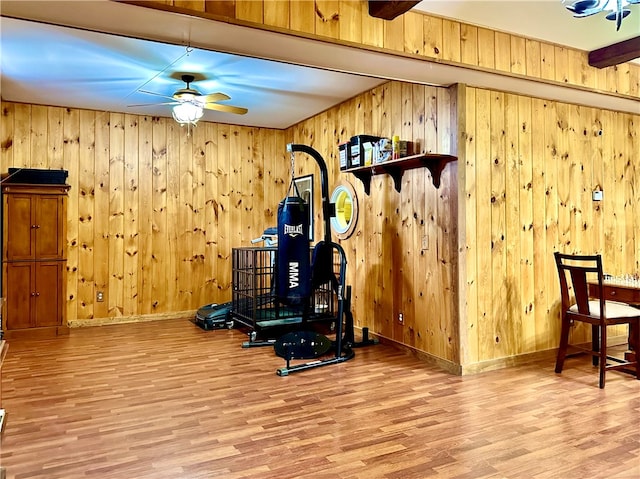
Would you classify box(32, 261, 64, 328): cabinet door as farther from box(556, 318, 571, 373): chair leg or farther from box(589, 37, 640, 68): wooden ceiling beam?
box(589, 37, 640, 68): wooden ceiling beam

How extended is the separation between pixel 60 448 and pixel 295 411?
4.66ft

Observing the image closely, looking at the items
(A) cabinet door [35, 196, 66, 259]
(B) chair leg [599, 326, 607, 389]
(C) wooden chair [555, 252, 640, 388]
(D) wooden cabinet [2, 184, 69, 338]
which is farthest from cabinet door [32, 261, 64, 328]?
(B) chair leg [599, 326, 607, 389]

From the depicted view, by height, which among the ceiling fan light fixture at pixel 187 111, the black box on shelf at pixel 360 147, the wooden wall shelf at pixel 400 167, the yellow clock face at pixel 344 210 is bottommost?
the yellow clock face at pixel 344 210

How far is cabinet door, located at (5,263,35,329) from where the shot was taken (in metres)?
5.46

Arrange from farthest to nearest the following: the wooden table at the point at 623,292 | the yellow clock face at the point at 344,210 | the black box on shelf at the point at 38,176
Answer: the yellow clock face at the point at 344,210, the black box on shelf at the point at 38,176, the wooden table at the point at 623,292

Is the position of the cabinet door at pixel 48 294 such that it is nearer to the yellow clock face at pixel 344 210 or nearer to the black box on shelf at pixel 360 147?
the yellow clock face at pixel 344 210

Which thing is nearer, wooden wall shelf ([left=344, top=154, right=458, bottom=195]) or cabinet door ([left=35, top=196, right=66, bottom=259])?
wooden wall shelf ([left=344, top=154, right=458, bottom=195])

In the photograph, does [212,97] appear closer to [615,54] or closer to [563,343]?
[615,54]

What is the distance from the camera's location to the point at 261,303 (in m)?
5.69

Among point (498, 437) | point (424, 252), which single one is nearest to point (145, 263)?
point (424, 252)

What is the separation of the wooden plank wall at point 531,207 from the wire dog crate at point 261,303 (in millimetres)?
1903

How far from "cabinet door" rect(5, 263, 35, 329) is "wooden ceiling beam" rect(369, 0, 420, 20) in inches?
190

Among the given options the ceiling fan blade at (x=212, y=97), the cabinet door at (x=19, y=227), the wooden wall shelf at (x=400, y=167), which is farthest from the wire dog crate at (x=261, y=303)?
the cabinet door at (x=19, y=227)

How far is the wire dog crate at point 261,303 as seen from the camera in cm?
543
